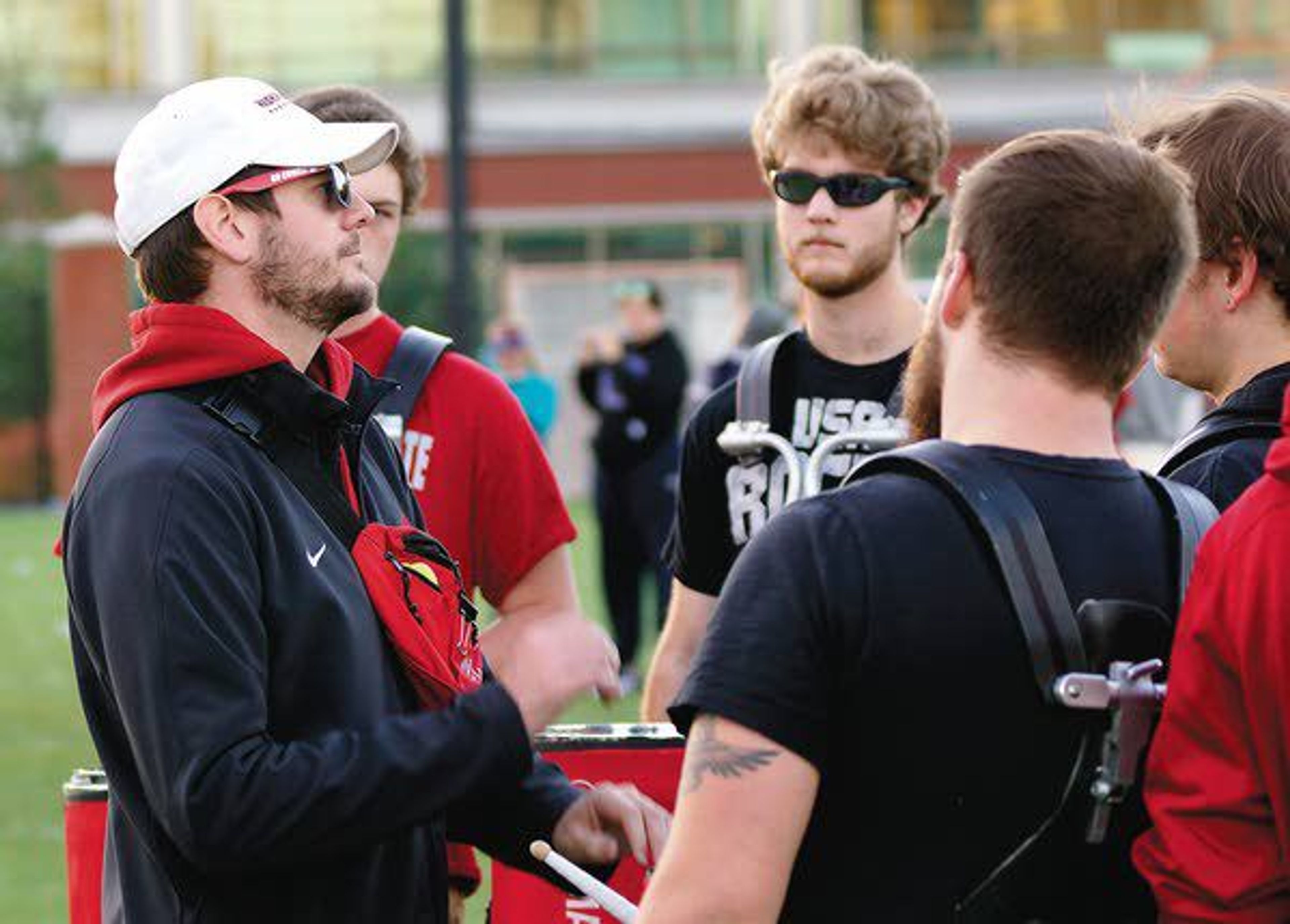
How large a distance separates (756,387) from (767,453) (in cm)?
15

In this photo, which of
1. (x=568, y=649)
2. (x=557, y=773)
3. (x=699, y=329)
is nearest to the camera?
(x=568, y=649)

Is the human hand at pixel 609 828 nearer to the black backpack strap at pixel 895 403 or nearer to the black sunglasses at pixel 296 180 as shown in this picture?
the black sunglasses at pixel 296 180

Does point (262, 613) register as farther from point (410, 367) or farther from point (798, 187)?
point (798, 187)

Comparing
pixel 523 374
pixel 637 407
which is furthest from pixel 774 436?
pixel 523 374

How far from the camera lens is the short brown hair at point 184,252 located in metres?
3.27

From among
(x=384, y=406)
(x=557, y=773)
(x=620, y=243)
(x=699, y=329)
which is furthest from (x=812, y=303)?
(x=620, y=243)

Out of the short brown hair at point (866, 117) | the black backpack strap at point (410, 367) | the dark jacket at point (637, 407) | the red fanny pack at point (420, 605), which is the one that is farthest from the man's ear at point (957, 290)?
the dark jacket at point (637, 407)

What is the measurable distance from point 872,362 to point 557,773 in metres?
1.56

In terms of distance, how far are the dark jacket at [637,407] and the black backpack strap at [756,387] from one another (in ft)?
28.6

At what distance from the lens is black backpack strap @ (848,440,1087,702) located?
2453mm

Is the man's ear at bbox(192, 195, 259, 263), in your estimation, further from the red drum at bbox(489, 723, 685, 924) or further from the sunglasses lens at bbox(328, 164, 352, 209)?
the red drum at bbox(489, 723, 685, 924)

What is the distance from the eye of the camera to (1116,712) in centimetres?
249

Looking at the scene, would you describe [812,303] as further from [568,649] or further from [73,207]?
[73,207]

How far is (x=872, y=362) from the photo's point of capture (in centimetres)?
475
